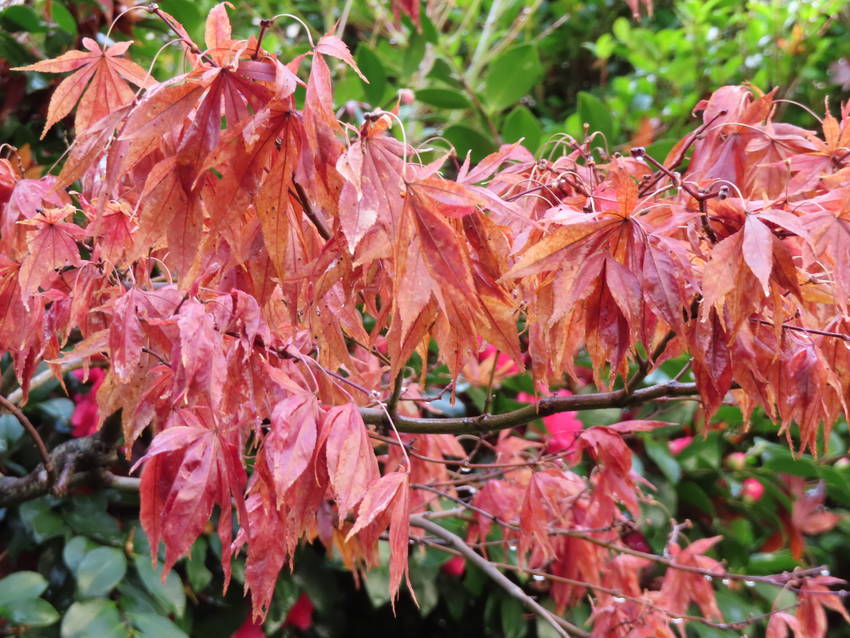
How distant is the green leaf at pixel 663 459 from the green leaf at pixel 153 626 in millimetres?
931

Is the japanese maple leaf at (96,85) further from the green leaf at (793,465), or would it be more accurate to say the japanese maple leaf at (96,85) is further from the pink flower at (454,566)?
the green leaf at (793,465)

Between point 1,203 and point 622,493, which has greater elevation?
point 1,203

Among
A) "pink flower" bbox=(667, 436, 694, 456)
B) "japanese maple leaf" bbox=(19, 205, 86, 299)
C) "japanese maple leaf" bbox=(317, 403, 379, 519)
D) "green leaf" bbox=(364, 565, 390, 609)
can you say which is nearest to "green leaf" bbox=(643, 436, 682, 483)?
"pink flower" bbox=(667, 436, 694, 456)

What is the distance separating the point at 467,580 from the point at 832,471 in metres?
0.75

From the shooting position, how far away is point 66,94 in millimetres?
765

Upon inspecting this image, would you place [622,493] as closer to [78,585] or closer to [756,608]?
[78,585]

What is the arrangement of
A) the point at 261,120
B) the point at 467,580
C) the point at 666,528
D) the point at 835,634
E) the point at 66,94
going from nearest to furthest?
the point at 261,120, the point at 66,94, the point at 467,580, the point at 666,528, the point at 835,634

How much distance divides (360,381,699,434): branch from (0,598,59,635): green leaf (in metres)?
0.50

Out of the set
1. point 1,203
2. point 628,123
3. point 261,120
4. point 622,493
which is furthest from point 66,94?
point 628,123

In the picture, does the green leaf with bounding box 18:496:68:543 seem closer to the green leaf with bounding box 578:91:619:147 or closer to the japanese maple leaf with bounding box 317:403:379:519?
the japanese maple leaf with bounding box 317:403:379:519

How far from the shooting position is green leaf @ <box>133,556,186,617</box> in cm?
107

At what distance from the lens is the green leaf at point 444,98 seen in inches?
62.6

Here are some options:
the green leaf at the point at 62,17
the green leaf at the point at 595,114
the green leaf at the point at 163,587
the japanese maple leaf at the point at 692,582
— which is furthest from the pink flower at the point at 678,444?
the green leaf at the point at 62,17

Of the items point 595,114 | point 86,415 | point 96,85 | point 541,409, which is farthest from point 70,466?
point 595,114
